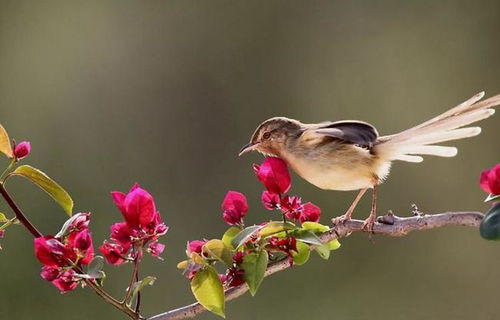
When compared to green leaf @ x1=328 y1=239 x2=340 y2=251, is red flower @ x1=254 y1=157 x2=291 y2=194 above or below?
above

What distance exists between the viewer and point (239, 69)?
5496 mm

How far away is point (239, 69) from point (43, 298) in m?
1.79

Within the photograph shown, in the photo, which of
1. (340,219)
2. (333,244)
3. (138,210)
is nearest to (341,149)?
(340,219)

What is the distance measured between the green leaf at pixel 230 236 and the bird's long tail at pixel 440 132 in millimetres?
409

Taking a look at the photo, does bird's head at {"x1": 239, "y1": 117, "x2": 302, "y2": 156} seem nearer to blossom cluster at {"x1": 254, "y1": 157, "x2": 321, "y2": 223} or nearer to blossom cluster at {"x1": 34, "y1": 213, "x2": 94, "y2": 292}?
blossom cluster at {"x1": 254, "y1": 157, "x2": 321, "y2": 223}

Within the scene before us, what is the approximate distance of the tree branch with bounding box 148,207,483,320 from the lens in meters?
1.29

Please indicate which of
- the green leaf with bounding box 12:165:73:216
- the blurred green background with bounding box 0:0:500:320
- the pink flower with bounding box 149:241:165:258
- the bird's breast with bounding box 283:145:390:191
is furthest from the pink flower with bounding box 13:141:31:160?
the blurred green background with bounding box 0:0:500:320

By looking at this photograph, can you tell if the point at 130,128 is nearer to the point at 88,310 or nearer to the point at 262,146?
the point at 88,310

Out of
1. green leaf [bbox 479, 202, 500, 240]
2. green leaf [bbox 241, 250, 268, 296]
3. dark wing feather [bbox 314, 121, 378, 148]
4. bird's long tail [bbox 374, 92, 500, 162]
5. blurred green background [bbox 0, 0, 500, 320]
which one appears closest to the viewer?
green leaf [bbox 479, 202, 500, 240]

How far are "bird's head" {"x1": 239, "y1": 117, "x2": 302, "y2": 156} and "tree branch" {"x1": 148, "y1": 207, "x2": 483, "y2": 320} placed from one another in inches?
17.5

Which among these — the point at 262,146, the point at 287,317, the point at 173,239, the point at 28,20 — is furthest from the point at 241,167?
the point at 262,146

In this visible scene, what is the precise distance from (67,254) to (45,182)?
123mm

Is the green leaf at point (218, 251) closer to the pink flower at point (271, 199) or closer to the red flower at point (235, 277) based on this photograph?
the red flower at point (235, 277)

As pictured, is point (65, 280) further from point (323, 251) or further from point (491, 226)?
point (491, 226)
